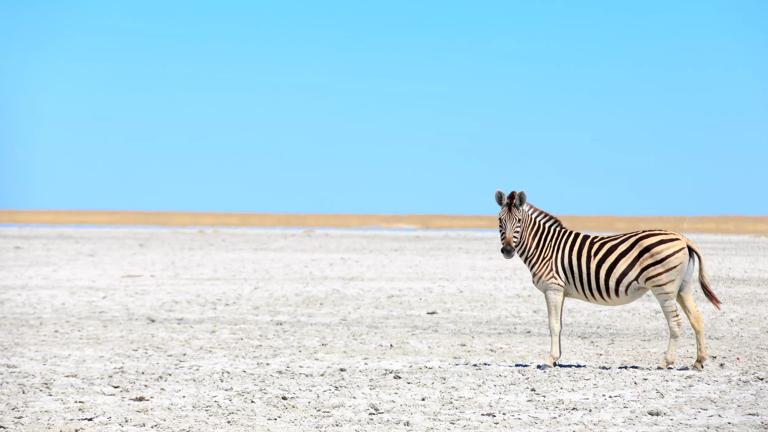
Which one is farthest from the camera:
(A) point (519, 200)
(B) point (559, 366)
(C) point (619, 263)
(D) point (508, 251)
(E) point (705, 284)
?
(B) point (559, 366)

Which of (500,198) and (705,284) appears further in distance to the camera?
(500,198)

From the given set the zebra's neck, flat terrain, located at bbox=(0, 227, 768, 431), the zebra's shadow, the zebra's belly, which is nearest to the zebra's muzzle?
the zebra's neck

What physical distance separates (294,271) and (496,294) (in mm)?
5731

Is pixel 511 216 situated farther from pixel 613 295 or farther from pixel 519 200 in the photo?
pixel 613 295

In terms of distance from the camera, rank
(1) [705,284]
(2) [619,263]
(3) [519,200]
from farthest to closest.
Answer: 1. (3) [519,200]
2. (1) [705,284]
3. (2) [619,263]

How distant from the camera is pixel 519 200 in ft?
33.6

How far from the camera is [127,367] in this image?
11.1 meters

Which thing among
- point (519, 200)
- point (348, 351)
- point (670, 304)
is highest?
point (519, 200)

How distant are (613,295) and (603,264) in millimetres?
325

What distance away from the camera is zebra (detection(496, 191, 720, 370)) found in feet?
31.4

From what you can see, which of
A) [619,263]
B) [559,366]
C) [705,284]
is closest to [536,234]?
[619,263]

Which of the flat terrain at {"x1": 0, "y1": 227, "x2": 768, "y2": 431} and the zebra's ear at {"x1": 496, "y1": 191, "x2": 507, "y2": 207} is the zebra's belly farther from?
the zebra's ear at {"x1": 496, "y1": 191, "x2": 507, "y2": 207}

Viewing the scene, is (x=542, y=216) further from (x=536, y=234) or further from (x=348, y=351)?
(x=348, y=351)

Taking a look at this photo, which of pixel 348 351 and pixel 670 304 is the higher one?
pixel 670 304
